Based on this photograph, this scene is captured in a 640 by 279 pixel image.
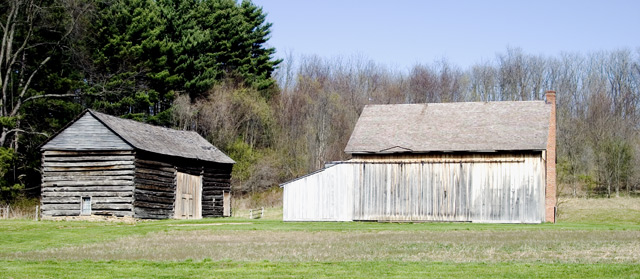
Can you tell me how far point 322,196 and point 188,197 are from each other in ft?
29.5

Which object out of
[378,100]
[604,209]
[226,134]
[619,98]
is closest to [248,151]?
[226,134]

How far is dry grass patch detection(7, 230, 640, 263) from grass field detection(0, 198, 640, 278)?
31 mm

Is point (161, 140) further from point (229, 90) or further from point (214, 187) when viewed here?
point (229, 90)

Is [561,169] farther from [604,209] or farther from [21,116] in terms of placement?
[21,116]

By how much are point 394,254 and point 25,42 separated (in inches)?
1415

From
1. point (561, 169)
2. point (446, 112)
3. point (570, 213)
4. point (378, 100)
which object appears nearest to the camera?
point (446, 112)

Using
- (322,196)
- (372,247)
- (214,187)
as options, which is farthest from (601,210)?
(372,247)

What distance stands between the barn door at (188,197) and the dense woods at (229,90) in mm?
9403

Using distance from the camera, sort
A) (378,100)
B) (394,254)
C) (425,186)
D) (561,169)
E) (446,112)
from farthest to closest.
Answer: (378,100) < (561,169) < (446,112) < (425,186) < (394,254)

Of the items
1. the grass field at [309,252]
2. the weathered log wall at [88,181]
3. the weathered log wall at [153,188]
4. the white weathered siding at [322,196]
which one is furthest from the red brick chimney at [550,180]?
the weathered log wall at [88,181]

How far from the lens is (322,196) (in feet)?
154

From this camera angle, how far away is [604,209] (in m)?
60.8

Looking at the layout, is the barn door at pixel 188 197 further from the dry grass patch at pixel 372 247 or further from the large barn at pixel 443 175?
the dry grass patch at pixel 372 247

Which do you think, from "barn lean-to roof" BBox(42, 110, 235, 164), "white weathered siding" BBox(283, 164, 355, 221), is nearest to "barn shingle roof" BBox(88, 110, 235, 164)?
"barn lean-to roof" BBox(42, 110, 235, 164)
